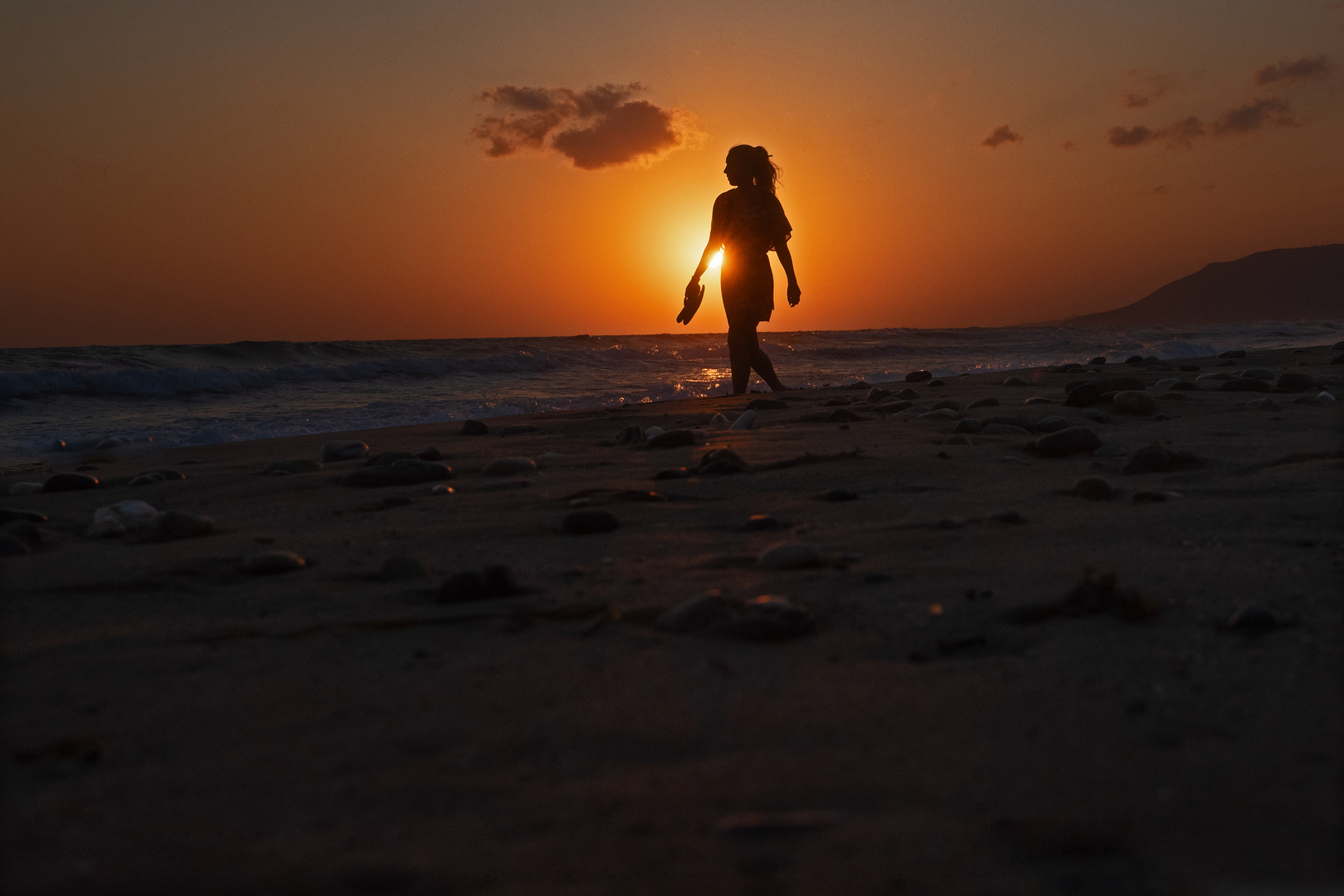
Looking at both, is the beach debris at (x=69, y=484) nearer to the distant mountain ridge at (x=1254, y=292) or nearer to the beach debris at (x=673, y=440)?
the beach debris at (x=673, y=440)

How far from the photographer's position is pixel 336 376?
1481 centimetres

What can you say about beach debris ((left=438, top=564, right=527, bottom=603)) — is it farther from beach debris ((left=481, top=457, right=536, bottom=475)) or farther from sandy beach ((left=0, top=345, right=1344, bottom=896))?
beach debris ((left=481, top=457, right=536, bottom=475))

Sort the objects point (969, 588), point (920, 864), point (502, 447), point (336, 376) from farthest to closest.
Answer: point (336, 376), point (502, 447), point (969, 588), point (920, 864)

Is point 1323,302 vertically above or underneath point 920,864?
above

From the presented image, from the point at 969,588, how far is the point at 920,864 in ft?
3.14

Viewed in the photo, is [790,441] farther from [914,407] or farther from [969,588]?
[969,588]

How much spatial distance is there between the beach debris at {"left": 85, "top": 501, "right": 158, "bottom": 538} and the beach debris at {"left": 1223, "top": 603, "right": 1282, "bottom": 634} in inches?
105

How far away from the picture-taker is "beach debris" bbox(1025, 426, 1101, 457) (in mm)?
3434

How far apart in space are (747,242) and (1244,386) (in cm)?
371

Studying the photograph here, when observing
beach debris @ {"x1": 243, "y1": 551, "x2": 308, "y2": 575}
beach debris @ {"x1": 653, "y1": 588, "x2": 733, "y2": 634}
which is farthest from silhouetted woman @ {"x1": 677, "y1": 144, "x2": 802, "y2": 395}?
beach debris @ {"x1": 653, "y1": 588, "x2": 733, "y2": 634}

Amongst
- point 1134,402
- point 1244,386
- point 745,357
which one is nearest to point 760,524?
point 1134,402

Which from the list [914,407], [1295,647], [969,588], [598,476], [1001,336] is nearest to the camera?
[1295,647]

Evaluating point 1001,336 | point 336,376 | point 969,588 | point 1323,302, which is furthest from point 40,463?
point 1323,302

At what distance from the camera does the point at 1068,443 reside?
3.43m
